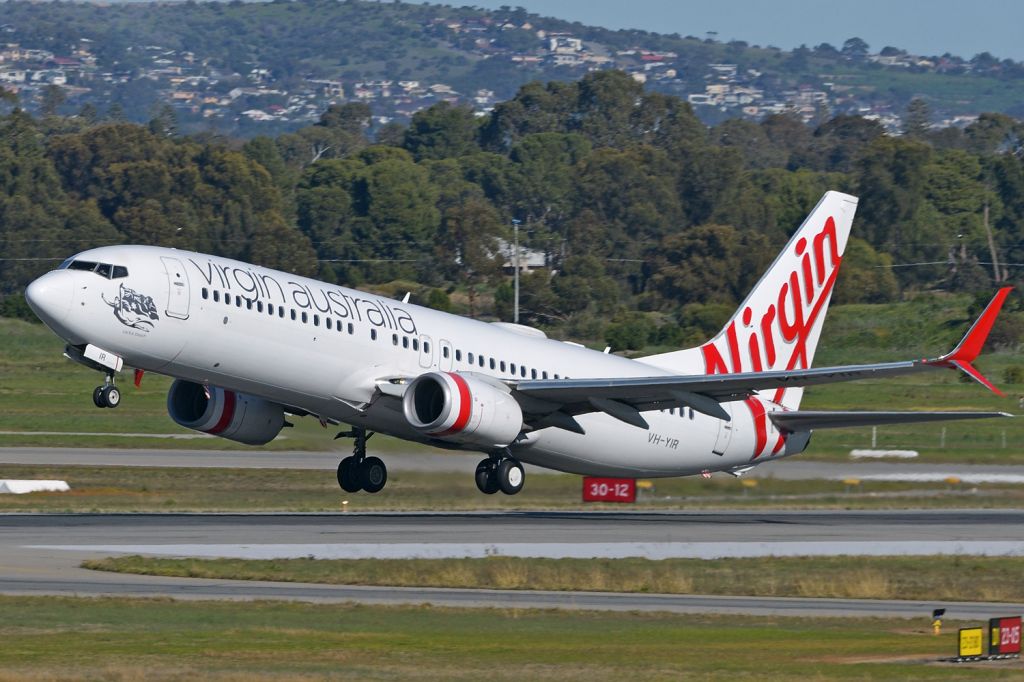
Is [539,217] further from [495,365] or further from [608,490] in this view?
[495,365]

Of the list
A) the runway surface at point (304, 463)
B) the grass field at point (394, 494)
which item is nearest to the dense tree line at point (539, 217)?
the runway surface at point (304, 463)

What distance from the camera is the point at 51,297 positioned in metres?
36.5

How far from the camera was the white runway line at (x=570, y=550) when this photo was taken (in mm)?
38781

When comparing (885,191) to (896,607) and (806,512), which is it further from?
(896,607)

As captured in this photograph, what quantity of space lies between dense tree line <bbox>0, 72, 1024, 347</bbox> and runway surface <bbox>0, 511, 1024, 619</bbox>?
62.3 metres

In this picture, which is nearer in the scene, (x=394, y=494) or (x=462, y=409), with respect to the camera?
(x=462, y=409)

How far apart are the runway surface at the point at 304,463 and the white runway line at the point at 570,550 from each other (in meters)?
12.6

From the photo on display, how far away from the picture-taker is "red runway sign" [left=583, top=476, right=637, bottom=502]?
180 ft

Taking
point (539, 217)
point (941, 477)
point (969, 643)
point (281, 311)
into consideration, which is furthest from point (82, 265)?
point (539, 217)

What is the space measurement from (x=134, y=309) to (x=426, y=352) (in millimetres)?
8198

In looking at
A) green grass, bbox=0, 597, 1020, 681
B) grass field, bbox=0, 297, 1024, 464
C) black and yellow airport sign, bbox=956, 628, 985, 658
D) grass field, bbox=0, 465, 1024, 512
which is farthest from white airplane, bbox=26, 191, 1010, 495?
black and yellow airport sign, bbox=956, 628, 985, 658

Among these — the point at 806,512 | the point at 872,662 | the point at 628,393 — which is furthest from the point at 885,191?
the point at 872,662

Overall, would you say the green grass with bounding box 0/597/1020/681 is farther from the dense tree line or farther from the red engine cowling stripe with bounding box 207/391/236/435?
the dense tree line

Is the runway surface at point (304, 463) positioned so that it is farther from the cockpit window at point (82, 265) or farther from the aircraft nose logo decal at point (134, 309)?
the cockpit window at point (82, 265)
